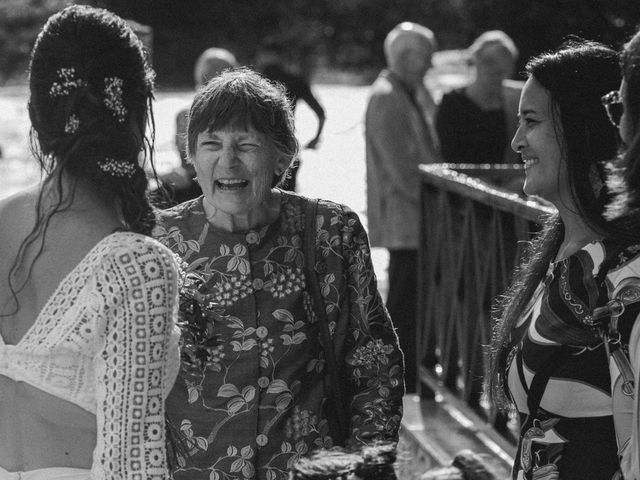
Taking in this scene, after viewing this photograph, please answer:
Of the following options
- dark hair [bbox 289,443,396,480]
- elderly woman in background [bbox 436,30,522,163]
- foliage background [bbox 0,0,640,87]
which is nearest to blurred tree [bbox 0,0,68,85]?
foliage background [bbox 0,0,640,87]

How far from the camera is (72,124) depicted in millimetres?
2287

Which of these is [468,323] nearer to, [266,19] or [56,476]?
[56,476]

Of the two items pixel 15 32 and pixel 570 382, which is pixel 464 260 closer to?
pixel 570 382

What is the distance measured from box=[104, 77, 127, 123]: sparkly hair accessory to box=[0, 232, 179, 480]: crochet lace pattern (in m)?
0.24

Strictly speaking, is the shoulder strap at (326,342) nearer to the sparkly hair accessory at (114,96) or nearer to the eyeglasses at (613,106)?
the eyeglasses at (613,106)

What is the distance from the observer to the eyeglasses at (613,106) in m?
2.66

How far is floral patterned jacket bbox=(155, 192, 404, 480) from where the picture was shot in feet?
10.5

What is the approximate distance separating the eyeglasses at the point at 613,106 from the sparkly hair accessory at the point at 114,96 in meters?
1.10

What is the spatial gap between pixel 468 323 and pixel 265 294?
262cm

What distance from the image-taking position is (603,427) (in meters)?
2.65

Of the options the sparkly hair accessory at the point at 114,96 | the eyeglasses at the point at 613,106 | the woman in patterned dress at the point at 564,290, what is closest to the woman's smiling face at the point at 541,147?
the woman in patterned dress at the point at 564,290

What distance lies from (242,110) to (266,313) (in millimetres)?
577

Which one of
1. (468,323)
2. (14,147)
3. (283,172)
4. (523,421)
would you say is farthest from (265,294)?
(14,147)

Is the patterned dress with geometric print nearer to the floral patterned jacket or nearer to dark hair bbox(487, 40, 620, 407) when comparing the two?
dark hair bbox(487, 40, 620, 407)
